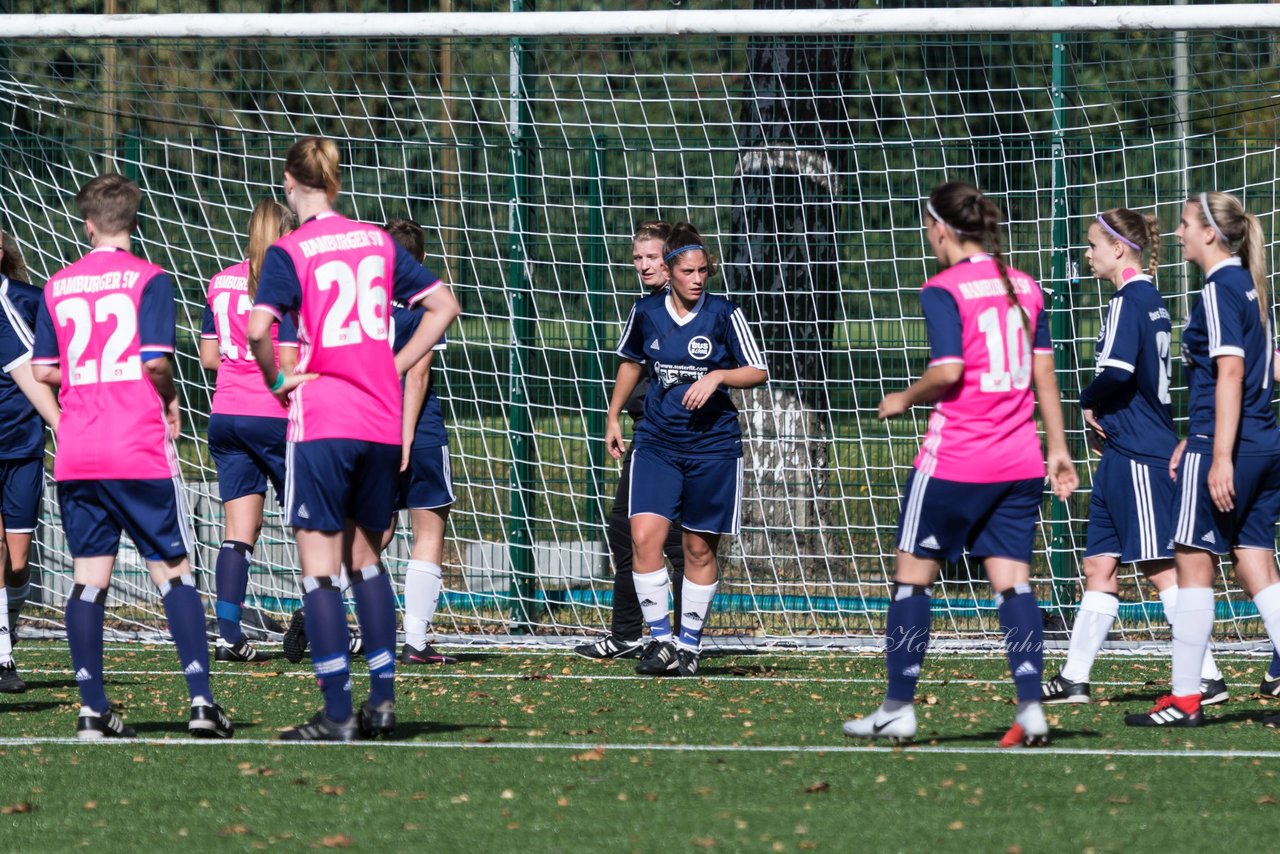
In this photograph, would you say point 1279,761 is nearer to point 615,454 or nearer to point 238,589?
point 615,454

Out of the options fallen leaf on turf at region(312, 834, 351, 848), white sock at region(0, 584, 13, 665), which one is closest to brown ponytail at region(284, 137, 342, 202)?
fallen leaf on turf at region(312, 834, 351, 848)

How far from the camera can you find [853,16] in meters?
8.73

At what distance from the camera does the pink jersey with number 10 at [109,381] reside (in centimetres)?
592

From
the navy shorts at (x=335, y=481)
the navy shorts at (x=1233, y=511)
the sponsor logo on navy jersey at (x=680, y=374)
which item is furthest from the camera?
the sponsor logo on navy jersey at (x=680, y=374)

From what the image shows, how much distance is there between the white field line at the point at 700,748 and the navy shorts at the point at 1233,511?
855 mm

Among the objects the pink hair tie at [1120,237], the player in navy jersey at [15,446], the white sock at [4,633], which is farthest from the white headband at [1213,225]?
the white sock at [4,633]

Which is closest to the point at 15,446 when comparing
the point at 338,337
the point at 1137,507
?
the point at 338,337

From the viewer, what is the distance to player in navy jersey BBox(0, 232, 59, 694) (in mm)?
7496

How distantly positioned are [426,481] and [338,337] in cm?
269

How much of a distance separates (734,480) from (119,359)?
3065 millimetres

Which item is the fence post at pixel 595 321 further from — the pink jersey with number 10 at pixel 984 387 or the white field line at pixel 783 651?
the pink jersey with number 10 at pixel 984 387

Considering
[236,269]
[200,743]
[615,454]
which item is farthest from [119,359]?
[615,454]

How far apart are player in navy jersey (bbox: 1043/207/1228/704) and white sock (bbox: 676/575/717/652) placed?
1.69 m

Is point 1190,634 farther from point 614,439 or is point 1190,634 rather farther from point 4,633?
point 4,633
